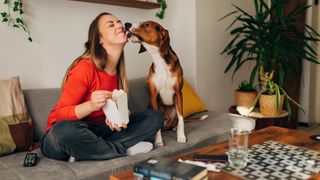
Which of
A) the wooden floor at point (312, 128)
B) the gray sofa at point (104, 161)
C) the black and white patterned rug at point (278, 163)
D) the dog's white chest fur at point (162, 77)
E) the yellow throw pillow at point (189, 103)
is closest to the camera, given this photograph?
the black and white patterned rug at point (278, 163)

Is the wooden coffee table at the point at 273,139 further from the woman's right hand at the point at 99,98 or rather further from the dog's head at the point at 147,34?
the dog's head at the point at 147,34

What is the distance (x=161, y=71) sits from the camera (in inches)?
69.8

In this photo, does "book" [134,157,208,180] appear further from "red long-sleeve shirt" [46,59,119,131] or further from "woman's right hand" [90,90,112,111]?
"red long-sleeve shirt" [46,59,119,131]

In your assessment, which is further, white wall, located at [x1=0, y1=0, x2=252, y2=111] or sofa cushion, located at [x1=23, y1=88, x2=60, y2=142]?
white wall, located at [x1=0, y1=0, x2=252, y2=111]

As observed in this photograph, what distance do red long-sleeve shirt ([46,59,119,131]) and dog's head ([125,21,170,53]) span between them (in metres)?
0.28

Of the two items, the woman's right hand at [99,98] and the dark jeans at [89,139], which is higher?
the woman's right hand at [99,98]

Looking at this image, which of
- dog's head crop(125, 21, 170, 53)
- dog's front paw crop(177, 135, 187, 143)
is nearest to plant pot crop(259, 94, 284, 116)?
dog's front paw crop(177, 135, 187, 143)

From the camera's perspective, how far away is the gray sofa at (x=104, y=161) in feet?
4.05

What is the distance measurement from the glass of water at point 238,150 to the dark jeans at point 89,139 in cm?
58

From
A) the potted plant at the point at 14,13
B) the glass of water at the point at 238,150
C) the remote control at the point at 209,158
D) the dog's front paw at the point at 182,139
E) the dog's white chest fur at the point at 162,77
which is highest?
the potted plant at the point at 14,13

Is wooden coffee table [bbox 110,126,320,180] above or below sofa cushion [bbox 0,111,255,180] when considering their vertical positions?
above

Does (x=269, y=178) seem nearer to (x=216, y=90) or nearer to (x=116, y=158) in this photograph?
Answer: (x=116, y=158)

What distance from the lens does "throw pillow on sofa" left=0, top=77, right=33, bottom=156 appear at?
149 centimetres

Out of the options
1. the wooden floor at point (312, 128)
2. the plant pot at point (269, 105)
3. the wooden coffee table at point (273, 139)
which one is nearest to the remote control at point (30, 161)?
the wooden coffee table at point (273, 139)
